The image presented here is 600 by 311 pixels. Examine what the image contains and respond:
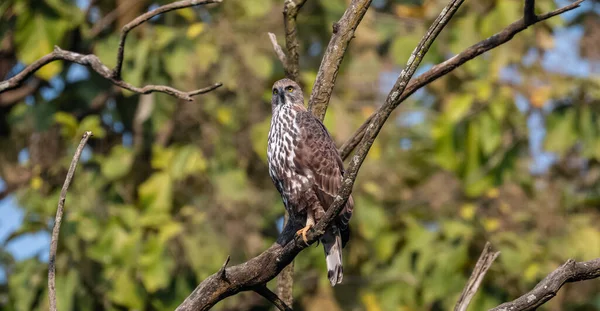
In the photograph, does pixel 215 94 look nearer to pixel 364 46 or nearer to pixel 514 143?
pixel 364 46

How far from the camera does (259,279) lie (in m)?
4.03

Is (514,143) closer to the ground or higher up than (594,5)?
closer to the ground

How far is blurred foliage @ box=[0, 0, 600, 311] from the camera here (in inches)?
281

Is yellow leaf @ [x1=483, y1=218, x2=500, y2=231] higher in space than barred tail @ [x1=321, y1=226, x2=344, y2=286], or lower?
higher

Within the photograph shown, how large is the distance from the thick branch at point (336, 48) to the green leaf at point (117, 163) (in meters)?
3.22

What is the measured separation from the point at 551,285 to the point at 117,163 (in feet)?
15.5

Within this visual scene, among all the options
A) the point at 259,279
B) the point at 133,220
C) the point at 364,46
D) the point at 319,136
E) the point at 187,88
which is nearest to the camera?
the point at 259,279

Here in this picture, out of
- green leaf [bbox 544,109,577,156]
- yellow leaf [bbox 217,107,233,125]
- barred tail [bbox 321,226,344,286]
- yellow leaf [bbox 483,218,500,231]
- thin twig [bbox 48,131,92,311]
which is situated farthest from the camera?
yellow leaf [bbox 217,107,233,125]

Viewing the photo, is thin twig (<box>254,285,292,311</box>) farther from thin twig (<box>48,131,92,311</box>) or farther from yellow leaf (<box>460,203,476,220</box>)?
yellow leaf (<box>460,203,476,220</box>)

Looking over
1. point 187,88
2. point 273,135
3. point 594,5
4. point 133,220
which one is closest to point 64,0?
point 187,88

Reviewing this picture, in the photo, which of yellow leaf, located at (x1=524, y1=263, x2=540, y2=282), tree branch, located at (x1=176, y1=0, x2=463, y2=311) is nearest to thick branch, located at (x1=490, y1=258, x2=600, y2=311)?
tree branch, located at (x1=176, y1=0, x2=463, y2=311)

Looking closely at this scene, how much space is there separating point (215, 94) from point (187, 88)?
53cm

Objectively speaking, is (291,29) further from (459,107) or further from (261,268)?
(459,107)

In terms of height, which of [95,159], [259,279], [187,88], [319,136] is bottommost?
[259,279]
